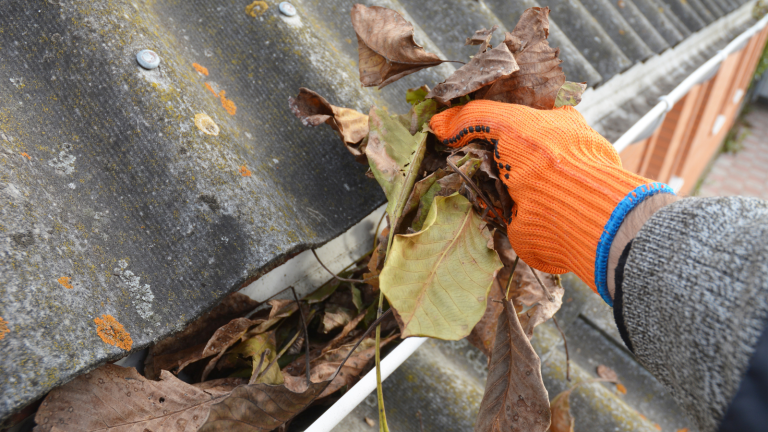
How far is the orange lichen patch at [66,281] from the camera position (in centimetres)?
76

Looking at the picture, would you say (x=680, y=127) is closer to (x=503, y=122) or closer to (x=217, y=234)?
(x=503, y=122)

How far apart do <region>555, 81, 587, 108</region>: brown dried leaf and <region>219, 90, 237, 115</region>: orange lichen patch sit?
2.58ft

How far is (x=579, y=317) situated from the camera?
177cm

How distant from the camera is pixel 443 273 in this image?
2.62ft

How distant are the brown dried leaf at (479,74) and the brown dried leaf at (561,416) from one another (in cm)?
85

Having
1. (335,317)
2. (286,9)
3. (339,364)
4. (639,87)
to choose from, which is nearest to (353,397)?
(339,364)

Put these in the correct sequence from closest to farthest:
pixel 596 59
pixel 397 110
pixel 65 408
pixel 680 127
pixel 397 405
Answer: pixel 65 408, pixel 397 405, pixel 397 110, pixel 596 59, pixel 680 127

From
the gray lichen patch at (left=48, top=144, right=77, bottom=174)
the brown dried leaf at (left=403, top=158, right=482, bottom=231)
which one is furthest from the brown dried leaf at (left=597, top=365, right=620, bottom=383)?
the gray lichen patch at (left=48, top=144, right=77, bottom=174)

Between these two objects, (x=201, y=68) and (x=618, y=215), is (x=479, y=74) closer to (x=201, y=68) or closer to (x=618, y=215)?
(x=618, y=215)

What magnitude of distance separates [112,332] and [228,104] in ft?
1.86

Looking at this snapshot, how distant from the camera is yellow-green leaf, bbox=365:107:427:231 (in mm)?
932

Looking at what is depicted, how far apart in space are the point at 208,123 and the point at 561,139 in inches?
29.2

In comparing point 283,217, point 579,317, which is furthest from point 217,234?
point 579,317

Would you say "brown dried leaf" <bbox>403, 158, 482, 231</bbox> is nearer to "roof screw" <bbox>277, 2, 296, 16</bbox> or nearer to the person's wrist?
the person's wrist
